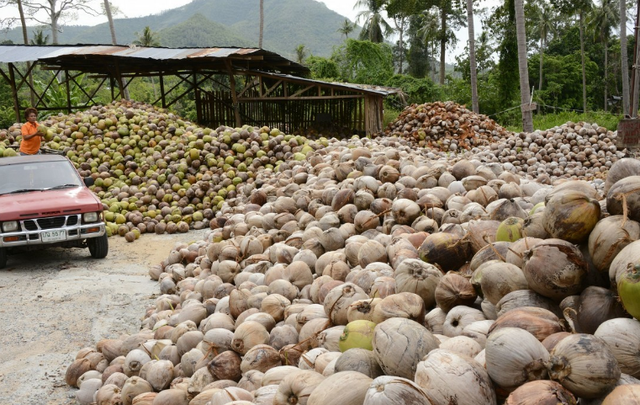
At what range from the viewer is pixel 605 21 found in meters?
42.6

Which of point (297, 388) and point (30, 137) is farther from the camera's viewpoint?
point (30, 137)

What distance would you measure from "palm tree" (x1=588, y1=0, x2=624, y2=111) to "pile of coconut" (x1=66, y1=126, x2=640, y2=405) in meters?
45.1

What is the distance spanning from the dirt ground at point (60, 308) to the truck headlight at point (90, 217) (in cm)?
73

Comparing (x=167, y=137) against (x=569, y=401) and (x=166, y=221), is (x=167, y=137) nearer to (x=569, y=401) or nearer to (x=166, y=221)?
(x=166, y=221)

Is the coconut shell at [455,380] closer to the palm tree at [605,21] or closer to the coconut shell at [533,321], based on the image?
the coconut shell at [533,321]

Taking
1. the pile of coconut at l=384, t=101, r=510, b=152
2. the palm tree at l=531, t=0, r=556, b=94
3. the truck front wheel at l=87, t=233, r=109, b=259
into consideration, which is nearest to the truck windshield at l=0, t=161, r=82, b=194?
the truck front wheel at l=87, t=233, r=109, b=259

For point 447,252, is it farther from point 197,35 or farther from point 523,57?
point 197,35

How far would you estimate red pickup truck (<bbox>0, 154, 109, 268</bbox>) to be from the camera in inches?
Result: 320

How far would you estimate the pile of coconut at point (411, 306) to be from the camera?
A: 202cm

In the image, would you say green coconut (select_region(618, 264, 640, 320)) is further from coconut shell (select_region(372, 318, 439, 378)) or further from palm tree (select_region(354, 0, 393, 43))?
A: palm tree (select_region(354, 0, 393, 43))

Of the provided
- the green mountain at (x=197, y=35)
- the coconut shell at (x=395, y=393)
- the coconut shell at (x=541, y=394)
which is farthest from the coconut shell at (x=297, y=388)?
the green mountain at (x=197, y=35)

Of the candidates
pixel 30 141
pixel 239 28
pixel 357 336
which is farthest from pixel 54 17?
pixel 239 28

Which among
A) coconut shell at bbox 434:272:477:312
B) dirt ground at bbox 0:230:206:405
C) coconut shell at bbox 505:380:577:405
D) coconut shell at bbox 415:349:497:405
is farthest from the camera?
dirt ground at bbox 0:230:206:405

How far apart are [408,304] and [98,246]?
7324 millimetres
